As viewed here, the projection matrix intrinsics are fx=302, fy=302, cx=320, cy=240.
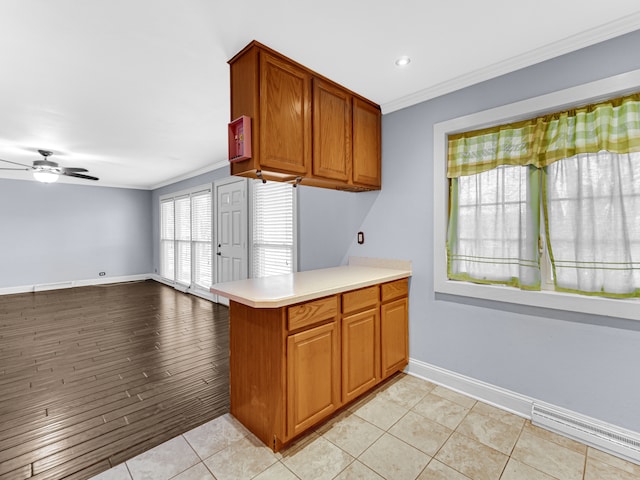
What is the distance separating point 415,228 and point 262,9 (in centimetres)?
197

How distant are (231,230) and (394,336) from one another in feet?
11.5

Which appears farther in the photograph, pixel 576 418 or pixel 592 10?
pixel 576 418

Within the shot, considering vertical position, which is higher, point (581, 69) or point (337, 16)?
point (337, 16)

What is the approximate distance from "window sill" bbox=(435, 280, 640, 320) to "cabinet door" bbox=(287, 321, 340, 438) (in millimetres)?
1133

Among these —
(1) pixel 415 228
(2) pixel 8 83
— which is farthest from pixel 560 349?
(2) pixel 8 83

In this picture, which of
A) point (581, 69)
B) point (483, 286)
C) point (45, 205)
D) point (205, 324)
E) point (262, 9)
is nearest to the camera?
point (262, 9)

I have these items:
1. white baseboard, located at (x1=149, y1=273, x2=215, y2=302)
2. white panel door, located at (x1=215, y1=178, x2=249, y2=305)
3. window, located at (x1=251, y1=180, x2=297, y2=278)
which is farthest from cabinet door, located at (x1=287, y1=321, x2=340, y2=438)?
white baseboard, located at (x1=149, y1=273, x2=215, y2=302)

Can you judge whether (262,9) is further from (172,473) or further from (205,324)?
(205,324)

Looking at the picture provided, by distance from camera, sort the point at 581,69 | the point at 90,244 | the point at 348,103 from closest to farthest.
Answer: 1. the point at 581,69
2. the point at 348,103
3. the point at 90,244

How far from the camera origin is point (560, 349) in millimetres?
2029

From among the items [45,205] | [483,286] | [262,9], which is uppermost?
[262,9]

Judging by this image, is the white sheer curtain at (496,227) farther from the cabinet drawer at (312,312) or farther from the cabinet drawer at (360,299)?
the cabinet drawer at (312,312)

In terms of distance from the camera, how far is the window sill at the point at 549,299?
1.79 metres

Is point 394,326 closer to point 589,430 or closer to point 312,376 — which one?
point 312,376
